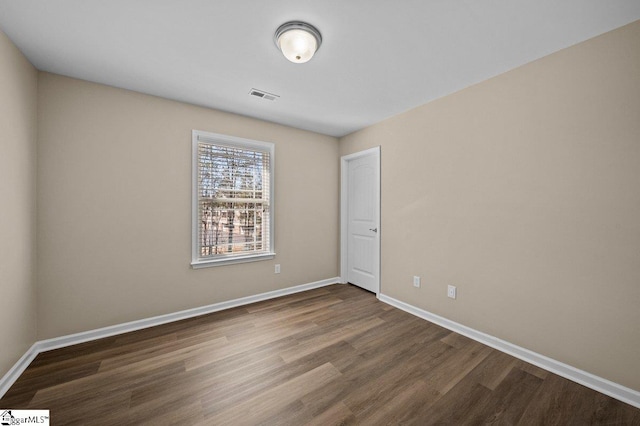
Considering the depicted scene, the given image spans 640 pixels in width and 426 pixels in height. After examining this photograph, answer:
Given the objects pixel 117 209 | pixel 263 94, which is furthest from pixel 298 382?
pixel 263 94

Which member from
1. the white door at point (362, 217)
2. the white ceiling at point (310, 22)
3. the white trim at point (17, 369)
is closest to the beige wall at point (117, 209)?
the white trim at point (17, 369)

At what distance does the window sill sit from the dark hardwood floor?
0.69 metres

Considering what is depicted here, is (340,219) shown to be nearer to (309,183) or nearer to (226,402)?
(309,183)

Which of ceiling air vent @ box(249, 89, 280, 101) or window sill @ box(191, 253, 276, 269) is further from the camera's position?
window sill @ box(191, 253, 276, 269)

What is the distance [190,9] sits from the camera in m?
1.55

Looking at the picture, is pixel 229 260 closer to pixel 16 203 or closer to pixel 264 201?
pixel 264 201

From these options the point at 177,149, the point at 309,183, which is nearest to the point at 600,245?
the point at 309,183

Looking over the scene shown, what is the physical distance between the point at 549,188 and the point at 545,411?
5.21 ft

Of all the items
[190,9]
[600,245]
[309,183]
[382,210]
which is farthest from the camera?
[309,183]

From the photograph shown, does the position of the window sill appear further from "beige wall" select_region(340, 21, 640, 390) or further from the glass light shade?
the glass light shade

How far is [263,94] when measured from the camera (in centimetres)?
268

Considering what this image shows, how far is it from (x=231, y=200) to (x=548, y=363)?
3511 mm

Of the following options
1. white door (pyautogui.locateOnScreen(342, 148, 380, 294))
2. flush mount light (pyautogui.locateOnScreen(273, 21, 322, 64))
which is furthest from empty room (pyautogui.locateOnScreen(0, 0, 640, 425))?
white door (pyautogui.locateOnScreen(342, 148, 380, 294))

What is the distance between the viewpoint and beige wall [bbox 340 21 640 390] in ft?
5.53
